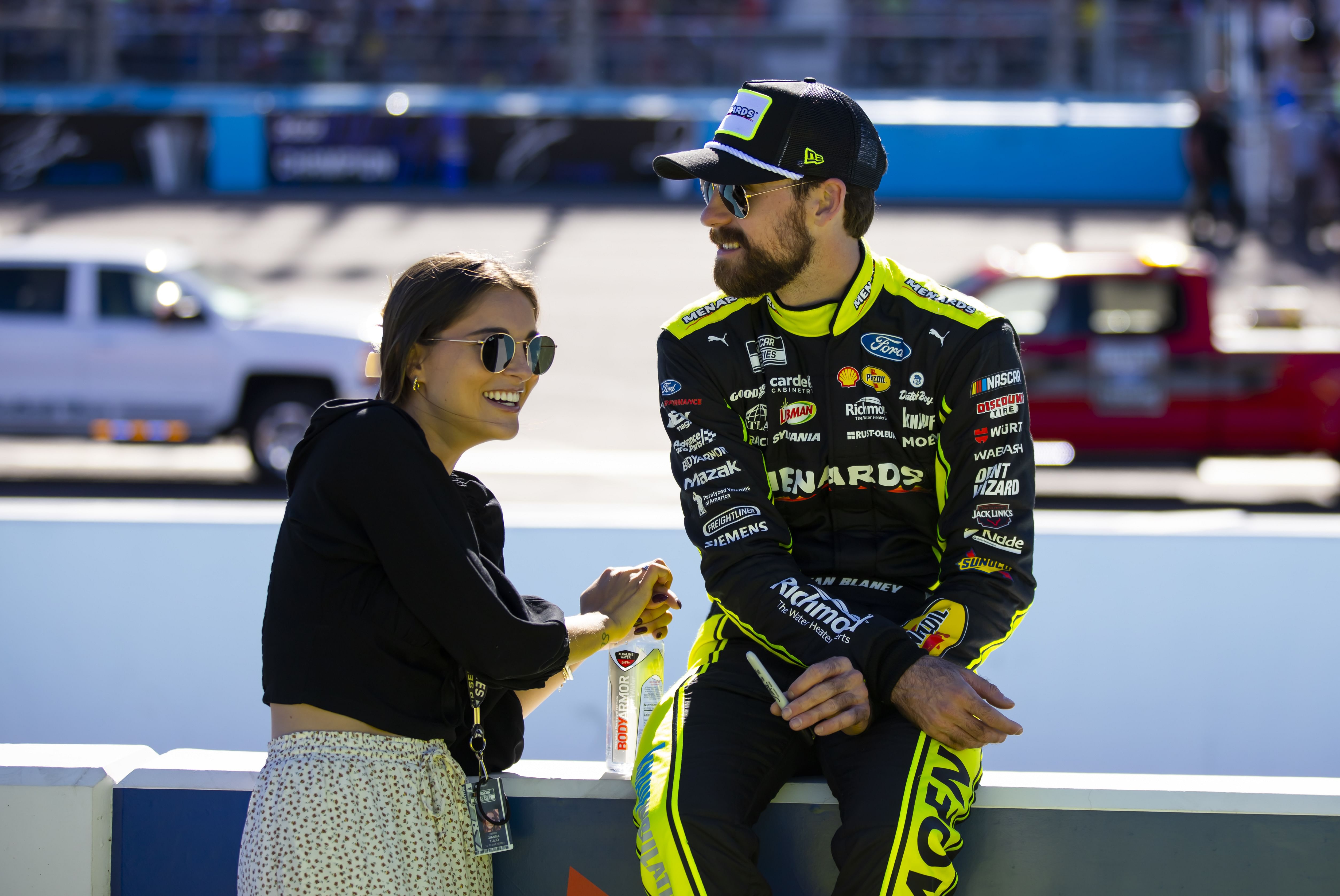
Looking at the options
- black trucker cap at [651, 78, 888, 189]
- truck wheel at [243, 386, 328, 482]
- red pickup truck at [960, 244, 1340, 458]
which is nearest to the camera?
black trucker cap at [651, 78, 888, 189]

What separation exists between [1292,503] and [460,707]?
915cm

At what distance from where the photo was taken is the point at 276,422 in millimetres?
9953

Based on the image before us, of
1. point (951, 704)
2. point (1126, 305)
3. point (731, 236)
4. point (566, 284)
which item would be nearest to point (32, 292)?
point (566, 284)

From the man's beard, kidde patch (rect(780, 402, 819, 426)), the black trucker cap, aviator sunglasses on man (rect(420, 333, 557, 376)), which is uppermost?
the black trucker cap

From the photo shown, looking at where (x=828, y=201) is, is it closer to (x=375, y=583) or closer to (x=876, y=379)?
(x=876, y=379)

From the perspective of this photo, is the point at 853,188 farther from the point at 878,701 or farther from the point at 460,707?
the point at 460,707

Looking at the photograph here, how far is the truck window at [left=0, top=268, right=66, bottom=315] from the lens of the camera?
33.4 feet

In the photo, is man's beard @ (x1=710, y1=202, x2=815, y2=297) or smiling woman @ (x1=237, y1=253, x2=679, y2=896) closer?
smiling woman @ (x1=237, y1=253, x2=679, y2=896)

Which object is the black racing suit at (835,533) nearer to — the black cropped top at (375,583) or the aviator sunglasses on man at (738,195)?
the aviator sunglasses on man at (738,195)

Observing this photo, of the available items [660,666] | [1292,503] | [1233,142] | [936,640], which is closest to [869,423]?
[936,640]

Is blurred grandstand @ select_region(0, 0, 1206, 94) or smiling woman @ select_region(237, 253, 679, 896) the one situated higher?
blurred grandstand @ select_region(0, 0, 1206, 94)

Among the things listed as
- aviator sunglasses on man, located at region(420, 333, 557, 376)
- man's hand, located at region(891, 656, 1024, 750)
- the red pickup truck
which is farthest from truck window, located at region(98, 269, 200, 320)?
man's hand, located at region(891, 656, 1024, 750)

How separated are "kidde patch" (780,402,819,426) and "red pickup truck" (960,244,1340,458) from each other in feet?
22.6

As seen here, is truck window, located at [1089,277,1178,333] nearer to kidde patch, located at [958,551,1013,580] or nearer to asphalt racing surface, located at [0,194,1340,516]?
asphalt racing surface, located at [0,194,1340,516]
